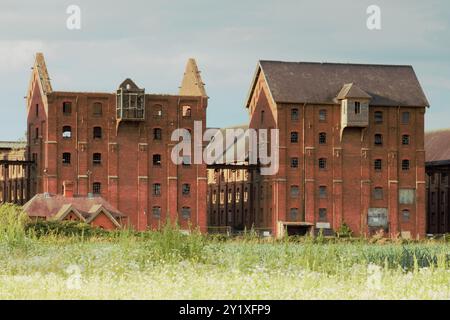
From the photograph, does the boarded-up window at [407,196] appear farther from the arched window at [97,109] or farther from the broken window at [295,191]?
the arched window at [97,109]

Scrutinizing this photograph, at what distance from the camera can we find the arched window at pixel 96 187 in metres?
75.6

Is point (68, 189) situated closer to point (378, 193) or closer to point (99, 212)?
point (99, 212)

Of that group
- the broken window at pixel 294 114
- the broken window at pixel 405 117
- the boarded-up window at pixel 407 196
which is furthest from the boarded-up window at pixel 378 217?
the broken window at pixel 294 114

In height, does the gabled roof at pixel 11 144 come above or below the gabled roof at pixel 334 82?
below

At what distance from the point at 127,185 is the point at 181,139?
15.8ft

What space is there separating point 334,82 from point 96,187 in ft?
60.3

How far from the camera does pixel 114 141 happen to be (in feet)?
251

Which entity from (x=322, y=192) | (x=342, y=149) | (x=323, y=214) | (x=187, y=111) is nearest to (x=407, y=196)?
(x=342, y=149)

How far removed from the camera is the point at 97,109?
252ft

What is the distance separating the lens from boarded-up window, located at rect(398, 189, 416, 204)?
81.2 m

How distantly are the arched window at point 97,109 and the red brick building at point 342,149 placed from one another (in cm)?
1155

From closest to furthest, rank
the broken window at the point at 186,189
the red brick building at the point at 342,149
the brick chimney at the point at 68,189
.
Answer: the brick chimney at the point at 68,189 → the broken window at the point at 186,189 → the red brick building at the point at 342,149

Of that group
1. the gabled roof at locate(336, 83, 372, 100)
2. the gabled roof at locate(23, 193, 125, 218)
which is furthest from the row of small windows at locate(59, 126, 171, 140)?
the gabled roof at locate(336, 83, 372, 100)

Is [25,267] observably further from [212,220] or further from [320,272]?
[212,220]
